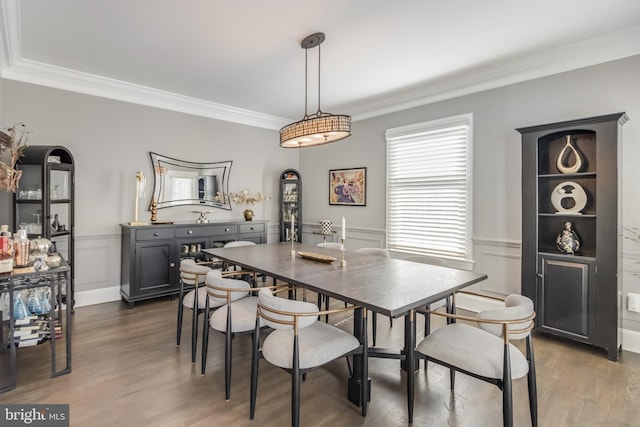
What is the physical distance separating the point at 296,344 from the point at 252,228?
339 cm

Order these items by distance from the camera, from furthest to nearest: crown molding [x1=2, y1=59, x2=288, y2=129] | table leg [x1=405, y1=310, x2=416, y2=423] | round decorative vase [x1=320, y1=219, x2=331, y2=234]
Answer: round decorative vase [x1=320, y1=219, x2=331, y2=234]
crown molding [x1=2, y1=59, x2=288, y2=129]
table leg [x1=405, y1=310, x2=416, y2=423]

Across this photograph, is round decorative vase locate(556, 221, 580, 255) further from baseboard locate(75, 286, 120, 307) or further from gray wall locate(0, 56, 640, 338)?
baseboard locate(75, 286, 120, 307)

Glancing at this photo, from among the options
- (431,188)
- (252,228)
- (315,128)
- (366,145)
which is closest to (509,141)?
(431,188)

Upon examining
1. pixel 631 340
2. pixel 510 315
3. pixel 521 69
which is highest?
pixel 521 69

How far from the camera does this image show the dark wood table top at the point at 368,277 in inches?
70.7

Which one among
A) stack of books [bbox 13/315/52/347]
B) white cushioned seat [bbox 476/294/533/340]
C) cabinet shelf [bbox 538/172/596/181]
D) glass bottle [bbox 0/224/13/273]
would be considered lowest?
stack of books [bbox 13/315/52/347]

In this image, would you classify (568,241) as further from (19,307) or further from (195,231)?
(19,307)

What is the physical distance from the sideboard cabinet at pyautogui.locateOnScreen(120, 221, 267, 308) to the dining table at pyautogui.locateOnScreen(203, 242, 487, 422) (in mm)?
1362

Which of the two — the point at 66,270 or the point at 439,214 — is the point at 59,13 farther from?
the point at 439,214

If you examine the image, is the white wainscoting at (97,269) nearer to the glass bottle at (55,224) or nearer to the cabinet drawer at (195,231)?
the glass bottle at (55,224)

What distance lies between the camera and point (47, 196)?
3.32m

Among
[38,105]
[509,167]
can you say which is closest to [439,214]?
[509,167]

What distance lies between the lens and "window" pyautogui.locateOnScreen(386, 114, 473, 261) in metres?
3.95

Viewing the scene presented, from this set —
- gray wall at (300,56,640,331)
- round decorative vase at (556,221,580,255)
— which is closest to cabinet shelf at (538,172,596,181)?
gray wall at (300,56,640,331)
